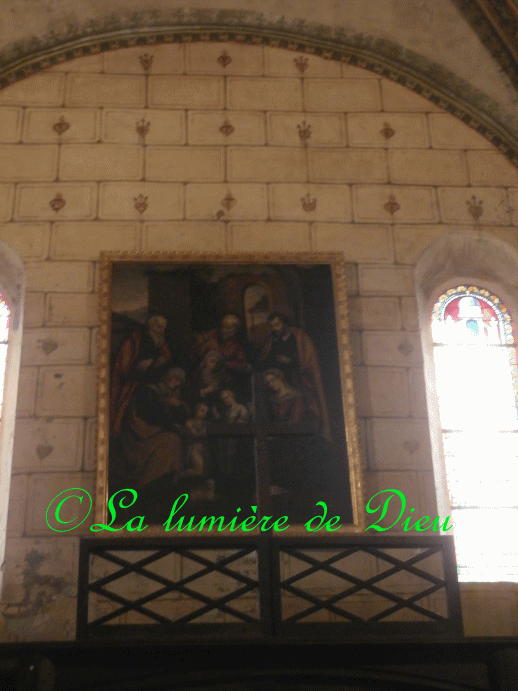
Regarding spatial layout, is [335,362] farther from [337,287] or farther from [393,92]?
[393,92]

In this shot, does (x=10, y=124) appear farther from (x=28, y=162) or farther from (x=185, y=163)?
(x=185, y=163)

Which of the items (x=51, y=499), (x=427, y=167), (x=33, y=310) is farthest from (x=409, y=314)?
(x=51, y=499)

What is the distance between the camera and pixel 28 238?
909cm

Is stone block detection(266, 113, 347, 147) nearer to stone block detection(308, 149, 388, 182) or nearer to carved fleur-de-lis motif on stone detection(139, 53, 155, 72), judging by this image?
stone block detection(308, 149, 388, 182)

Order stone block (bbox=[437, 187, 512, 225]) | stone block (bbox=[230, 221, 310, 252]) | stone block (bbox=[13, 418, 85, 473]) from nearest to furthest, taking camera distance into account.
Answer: stone block (bbox=[13, 418, 85, 473]) < stone block (bbox=[230, 221, 310, 252]) < stone block (bbox=[437, 187, 512, 225])

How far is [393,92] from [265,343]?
3298 mm

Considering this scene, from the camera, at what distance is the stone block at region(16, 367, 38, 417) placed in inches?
Answer: 330

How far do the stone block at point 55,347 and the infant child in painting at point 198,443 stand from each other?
1145 mm

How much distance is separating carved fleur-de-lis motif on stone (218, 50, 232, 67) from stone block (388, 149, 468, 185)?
6.50ft

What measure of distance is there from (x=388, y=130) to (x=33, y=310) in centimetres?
405

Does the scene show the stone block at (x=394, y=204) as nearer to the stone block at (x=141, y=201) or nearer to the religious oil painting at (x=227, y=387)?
the religious oil painting at (x=227, y=387)

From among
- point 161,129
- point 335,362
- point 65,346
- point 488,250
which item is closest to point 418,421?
point 335,362

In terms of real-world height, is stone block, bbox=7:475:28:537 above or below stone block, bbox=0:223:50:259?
below

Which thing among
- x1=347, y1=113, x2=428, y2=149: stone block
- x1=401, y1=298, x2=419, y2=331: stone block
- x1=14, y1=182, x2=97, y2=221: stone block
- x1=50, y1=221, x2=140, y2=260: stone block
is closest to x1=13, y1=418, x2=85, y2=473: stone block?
x1=50, y1=221, x2=140, y2=260: stone block
